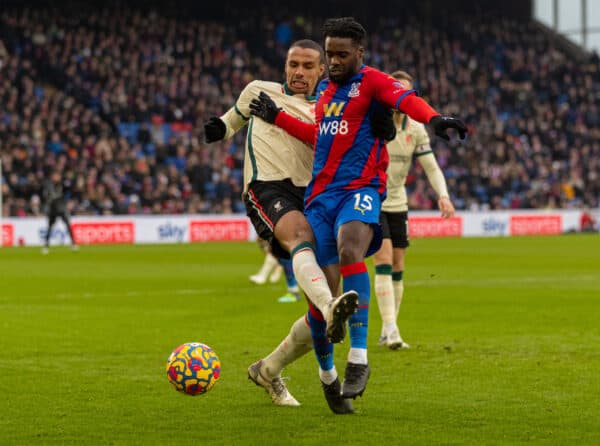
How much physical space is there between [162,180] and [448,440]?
3006 cm

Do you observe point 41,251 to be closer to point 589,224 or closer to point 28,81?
point 28,81

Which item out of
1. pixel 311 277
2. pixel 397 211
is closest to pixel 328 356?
pixel 311 277

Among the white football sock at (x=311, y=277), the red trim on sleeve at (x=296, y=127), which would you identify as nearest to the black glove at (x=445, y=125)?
the white football sock at (x=311, y=277)

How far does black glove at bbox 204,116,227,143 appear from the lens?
6.99 meters

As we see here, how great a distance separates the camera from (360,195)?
6.28 metres

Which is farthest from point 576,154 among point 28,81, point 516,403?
point 516,403

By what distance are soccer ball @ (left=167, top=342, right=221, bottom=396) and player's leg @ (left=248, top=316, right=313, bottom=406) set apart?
0.31 meters

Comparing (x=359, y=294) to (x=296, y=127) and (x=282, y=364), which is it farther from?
(x=296, y=127)

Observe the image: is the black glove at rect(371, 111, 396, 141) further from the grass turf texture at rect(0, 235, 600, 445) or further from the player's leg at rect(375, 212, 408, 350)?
the player's leg at rect(375, 212, 408, 350)

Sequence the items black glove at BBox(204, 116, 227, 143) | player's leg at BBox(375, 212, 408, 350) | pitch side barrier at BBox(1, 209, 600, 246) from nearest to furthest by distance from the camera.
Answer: black glove at BBox(204, 116, 227, 143), player's leg at BBox(375, 212, 408, 350), pitch side barrier at BBox(1, 209, 600, 246)

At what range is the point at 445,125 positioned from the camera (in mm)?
5672

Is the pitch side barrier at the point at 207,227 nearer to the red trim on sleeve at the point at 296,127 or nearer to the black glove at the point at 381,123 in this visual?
the red trim on sleeve at the point at 296,127

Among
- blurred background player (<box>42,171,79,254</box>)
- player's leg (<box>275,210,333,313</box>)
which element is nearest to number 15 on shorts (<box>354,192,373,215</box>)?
player's leg (<box>275,210,333,313</box>)

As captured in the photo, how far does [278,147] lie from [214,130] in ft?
1.38
